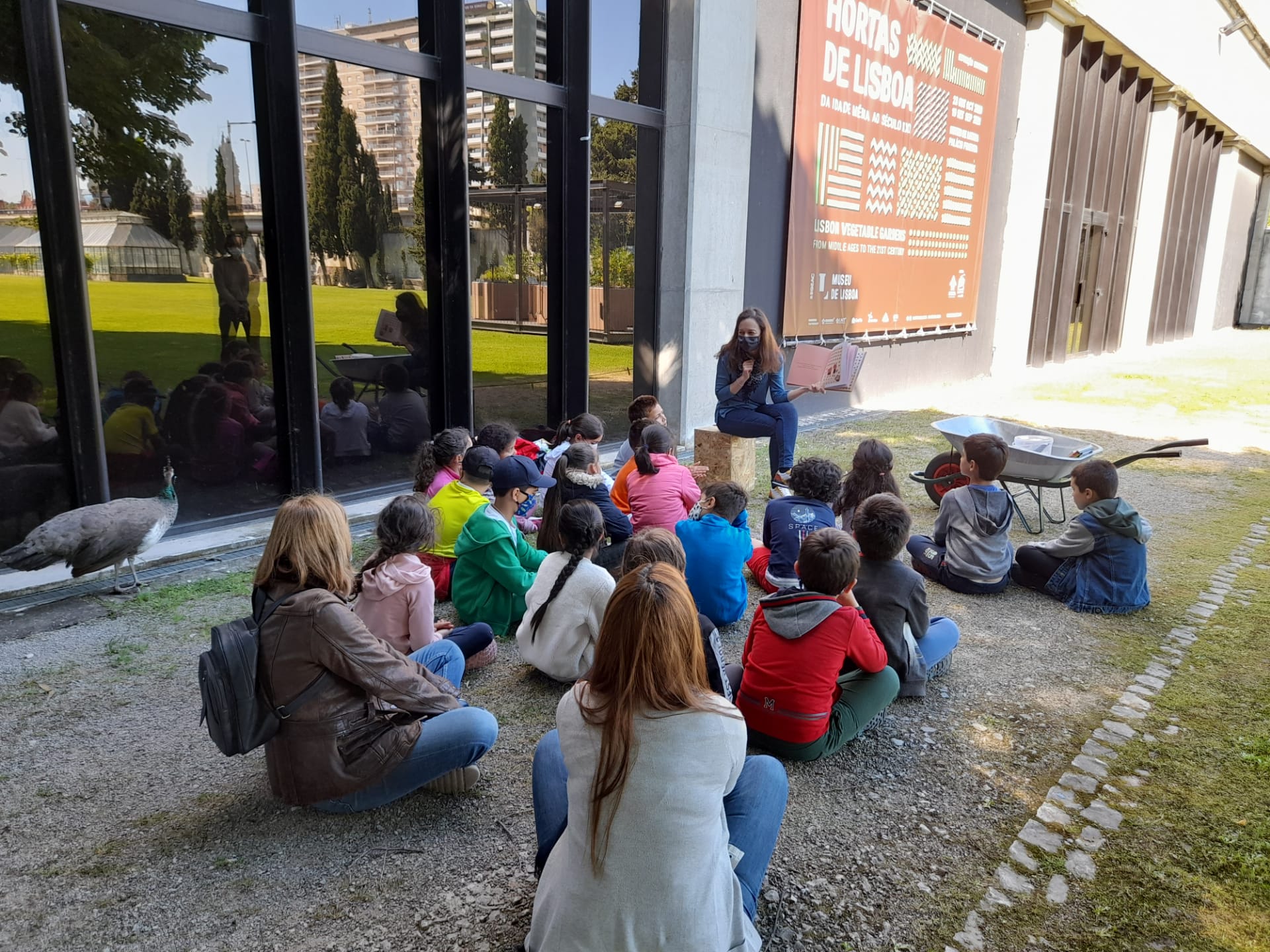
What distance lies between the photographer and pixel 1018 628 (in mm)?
4738

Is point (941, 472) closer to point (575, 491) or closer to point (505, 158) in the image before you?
point (575, 491)

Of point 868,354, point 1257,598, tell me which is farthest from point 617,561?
point 868,354

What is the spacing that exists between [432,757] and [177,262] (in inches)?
163

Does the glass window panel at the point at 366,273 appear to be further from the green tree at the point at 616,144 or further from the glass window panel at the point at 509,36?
the green tree at the point at 616,144

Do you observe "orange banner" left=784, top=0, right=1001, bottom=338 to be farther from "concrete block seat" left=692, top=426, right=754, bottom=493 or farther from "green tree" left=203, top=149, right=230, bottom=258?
"green tree" left=203, top=149, right=230, bottom=258

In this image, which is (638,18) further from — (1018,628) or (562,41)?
(1018,628)

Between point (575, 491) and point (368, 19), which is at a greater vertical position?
point (368, 19)

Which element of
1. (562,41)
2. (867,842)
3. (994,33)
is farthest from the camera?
(994,33)

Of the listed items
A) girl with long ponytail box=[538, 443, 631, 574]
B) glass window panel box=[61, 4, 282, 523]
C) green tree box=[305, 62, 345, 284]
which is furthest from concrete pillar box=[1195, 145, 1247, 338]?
glass window panel box=[61, 4, 282, 523]

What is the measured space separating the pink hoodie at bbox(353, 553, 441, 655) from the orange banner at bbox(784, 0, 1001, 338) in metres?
7.50

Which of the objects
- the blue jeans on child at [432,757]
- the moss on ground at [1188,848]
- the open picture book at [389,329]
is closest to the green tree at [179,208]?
the open picture book at [389,329]

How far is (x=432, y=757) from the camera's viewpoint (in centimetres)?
276

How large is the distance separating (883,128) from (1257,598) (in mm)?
7849

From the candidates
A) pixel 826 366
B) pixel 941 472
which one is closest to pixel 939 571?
pixel 941 472
